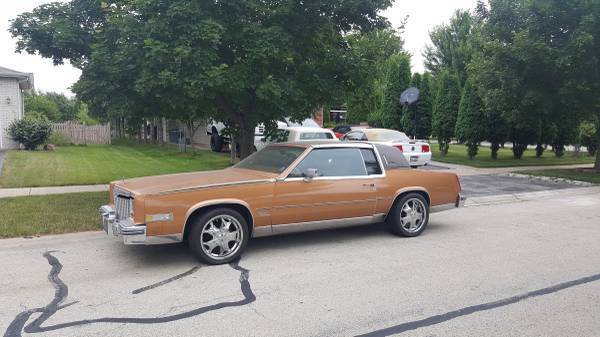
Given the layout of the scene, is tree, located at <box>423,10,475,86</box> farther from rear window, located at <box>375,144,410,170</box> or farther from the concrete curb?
rear window, located at <box>375,144,410,170</box>

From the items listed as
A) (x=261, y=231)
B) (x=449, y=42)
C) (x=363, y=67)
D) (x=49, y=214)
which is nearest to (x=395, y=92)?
(x=363, y=67)

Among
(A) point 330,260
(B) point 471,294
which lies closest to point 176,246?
(A) point 330,260

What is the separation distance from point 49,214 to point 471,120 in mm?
16738

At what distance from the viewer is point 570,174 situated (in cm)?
1560

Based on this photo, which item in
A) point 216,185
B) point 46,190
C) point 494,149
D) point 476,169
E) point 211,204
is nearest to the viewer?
point 211,204

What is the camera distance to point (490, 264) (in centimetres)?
593

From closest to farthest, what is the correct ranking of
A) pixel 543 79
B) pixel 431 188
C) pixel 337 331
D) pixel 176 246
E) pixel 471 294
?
pixel 337 331
pixel 471 294
pixel 176 246
pixel 431 188
pixel 543 79

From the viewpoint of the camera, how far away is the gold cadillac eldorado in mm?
5621

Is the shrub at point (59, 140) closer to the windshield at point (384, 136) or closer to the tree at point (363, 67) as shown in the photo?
the windshield at point (384, 136)

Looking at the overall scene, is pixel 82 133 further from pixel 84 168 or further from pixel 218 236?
pixel 218 236

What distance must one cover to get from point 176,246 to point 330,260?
2.17 m

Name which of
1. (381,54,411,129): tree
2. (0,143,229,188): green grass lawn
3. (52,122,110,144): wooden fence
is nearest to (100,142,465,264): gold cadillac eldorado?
(0,143,229,188): green grass lawn

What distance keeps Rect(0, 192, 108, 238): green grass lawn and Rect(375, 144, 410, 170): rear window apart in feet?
14.9

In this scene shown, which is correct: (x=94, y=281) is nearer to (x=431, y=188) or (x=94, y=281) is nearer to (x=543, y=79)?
(x=431, y=188)
